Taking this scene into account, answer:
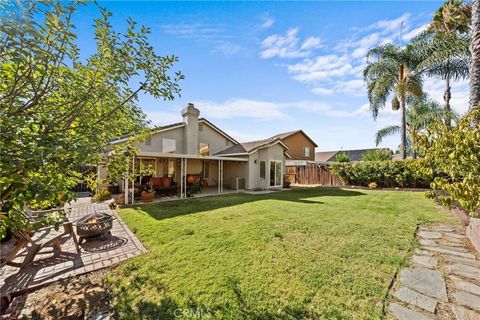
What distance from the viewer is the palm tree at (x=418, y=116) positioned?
58.8ft

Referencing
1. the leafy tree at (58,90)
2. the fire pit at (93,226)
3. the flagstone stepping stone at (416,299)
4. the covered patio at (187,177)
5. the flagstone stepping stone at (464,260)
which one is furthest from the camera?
the covered patio at (187,177)

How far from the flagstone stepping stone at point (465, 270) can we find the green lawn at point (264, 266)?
0.81m

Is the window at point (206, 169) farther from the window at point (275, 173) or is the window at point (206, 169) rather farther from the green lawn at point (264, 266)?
the green lawn at point (264, 266)

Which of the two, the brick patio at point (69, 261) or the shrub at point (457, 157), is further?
the brick patio at point (69, 261)

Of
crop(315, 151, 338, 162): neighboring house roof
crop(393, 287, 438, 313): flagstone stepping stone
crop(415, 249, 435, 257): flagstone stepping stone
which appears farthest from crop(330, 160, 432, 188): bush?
crop(315, 151, 338, 162): neighboring house roof

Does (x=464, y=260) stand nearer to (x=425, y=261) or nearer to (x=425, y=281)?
(x=425, y=261)

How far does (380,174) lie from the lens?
1692 cm

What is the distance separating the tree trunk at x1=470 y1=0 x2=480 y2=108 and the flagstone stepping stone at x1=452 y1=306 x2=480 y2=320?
5.83m

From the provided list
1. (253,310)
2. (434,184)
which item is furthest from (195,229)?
(434,184)

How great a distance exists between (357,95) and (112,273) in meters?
22.9

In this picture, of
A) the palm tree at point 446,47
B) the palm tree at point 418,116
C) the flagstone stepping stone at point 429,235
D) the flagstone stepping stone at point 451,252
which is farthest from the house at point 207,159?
the palm tree at point 446,47

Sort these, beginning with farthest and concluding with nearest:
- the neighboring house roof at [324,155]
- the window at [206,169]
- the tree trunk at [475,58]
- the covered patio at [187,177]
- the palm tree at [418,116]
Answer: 1. the neighboring house roof at [324,155]
2. the window at [206,169]
3. the palm tree at [418,116]
4. the covered patio at [187,177]
5. the tree trunk at [475,58]

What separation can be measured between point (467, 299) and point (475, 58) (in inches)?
274

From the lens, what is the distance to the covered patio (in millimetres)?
12789
